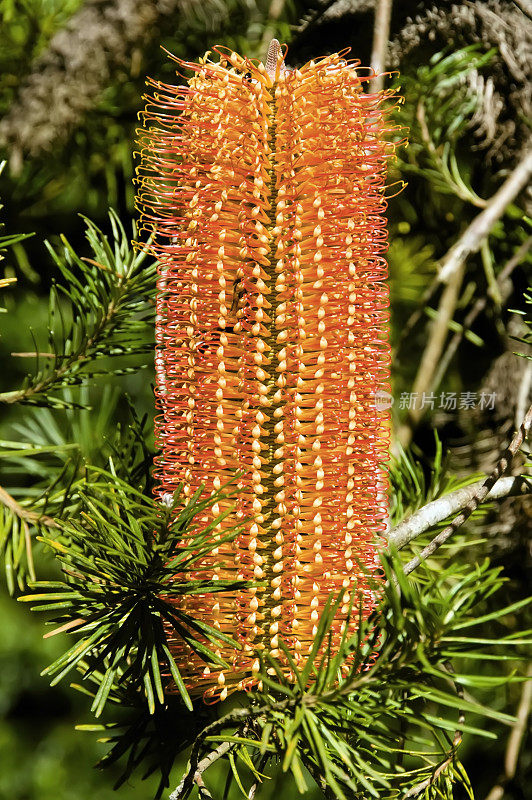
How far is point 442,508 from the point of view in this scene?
0.43 metres

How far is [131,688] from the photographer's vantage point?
1.33 feet

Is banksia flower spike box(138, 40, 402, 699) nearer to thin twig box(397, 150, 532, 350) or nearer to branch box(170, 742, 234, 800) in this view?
branch box(170, 742, 234, 800)

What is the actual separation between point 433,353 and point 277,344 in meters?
0.37

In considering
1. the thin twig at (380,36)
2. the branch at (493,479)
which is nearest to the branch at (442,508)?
the branch at (493,479)

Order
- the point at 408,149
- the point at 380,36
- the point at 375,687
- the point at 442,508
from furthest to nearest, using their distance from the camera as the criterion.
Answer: the point at 408,149 < the point at 380,36 < the point at 442,508 < the point at 375,687

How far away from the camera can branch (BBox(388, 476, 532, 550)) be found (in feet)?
1.37

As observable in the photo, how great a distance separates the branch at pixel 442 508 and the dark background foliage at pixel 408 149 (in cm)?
16

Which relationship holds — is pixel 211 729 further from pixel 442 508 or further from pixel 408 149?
pixel 408 149

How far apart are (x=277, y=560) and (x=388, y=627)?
0.23 feet

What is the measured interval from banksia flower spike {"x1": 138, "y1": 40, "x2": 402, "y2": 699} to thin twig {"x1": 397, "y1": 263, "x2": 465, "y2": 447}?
0.32m

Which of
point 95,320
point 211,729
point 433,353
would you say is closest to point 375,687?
point 211,729

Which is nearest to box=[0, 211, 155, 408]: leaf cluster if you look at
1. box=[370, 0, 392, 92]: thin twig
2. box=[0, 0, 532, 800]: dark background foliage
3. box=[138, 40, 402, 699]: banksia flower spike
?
box=[0, 0, 532, 800]: dark background foliage

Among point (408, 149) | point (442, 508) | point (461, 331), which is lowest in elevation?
point (442, 508)

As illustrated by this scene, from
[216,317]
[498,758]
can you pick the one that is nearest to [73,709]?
[498,758]
